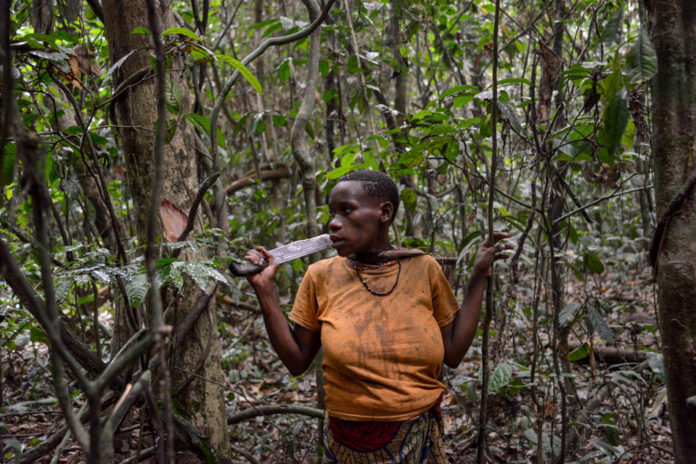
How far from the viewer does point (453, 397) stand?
12.2ft

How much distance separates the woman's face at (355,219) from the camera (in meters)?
1.85

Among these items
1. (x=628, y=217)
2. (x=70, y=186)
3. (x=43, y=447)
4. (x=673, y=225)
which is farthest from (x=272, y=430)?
(x=628, y=217)

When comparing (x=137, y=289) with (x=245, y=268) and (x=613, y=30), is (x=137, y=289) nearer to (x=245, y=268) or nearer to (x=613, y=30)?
(x=245, y=268)

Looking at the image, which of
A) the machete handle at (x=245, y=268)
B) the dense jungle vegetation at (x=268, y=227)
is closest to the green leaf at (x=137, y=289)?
the dense jungle vegetation at (x=268, y=227)

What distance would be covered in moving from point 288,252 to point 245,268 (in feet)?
0.53

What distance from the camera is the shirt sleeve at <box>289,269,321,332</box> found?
1.92m

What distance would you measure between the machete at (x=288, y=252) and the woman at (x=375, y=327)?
0.08 feet

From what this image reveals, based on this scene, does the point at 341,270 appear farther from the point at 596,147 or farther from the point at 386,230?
the point at 596,147

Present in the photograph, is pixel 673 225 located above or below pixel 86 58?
below

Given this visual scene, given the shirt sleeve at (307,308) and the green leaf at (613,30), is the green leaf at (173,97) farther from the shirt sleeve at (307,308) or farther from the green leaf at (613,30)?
the green leaf at (613,30)

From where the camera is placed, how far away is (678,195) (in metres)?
1.41

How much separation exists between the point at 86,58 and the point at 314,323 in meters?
1.44

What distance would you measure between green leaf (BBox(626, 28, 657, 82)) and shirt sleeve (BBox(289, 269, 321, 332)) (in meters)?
1.18

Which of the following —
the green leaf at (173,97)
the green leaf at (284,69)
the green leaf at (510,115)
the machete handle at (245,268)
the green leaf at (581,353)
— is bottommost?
the green leaf at (581,353)
